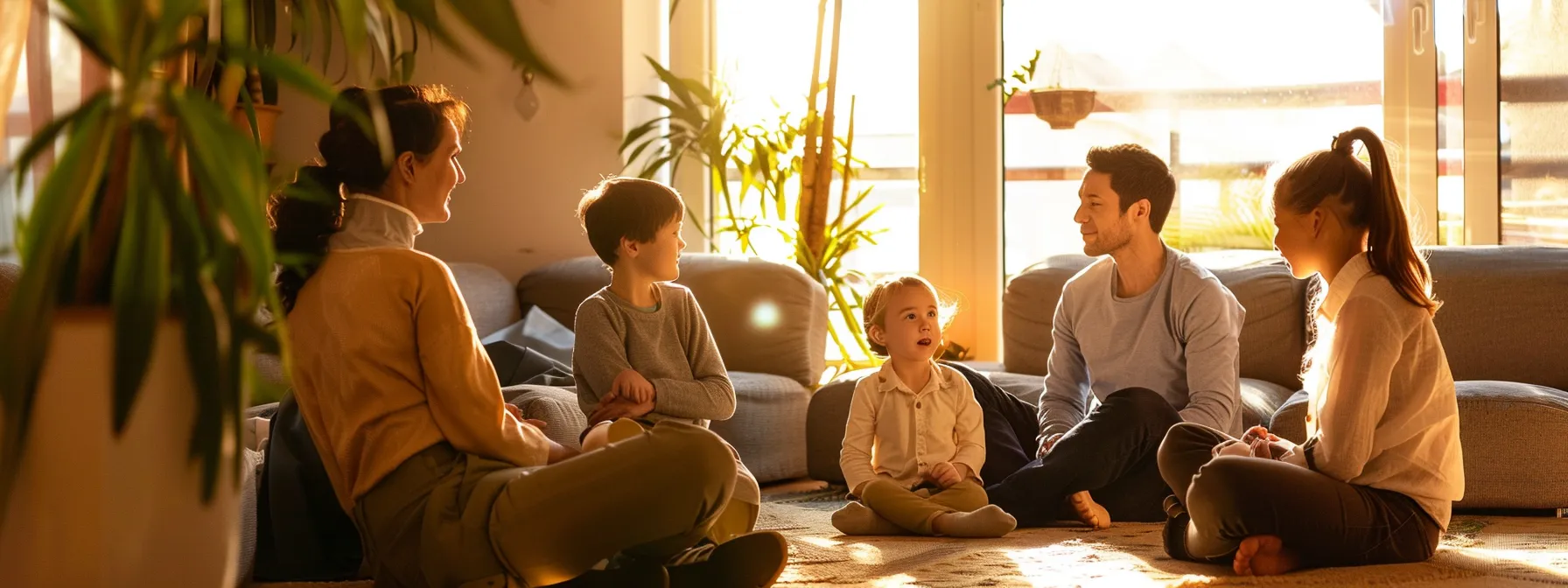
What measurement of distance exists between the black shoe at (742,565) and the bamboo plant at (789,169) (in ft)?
6.62

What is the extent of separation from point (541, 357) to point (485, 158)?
4.54 feet

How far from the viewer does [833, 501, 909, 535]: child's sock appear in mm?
2607

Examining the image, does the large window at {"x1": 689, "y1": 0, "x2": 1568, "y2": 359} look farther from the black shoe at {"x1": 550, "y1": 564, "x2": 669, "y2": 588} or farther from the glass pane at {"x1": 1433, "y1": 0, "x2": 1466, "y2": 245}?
the black shoe at {"x1": 550, "y1": 564, "x2": 669, "y2": 588}

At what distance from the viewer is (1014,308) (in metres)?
3.57

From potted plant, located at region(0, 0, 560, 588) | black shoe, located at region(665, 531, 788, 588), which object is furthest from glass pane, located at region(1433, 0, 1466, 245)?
potted plant, located at region(0, 0, 560, 588)

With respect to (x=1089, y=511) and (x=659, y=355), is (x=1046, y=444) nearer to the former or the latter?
(x=1089, y=511)

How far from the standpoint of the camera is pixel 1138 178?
2.79 m

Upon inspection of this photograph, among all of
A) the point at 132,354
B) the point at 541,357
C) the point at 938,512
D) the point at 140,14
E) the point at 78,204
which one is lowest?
the point at 938,512

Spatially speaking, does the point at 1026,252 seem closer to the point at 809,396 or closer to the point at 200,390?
the point at 809,396

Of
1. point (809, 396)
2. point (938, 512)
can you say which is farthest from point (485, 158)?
point (938, 512)

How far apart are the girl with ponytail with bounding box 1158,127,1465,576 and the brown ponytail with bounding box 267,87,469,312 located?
1.25 metres

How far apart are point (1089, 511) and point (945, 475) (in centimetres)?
29

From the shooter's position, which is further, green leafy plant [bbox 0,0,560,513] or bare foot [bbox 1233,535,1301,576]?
bare foot [bbox 1233,535,1301,576]

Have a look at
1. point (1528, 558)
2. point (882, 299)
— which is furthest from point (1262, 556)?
point (882, 299)
